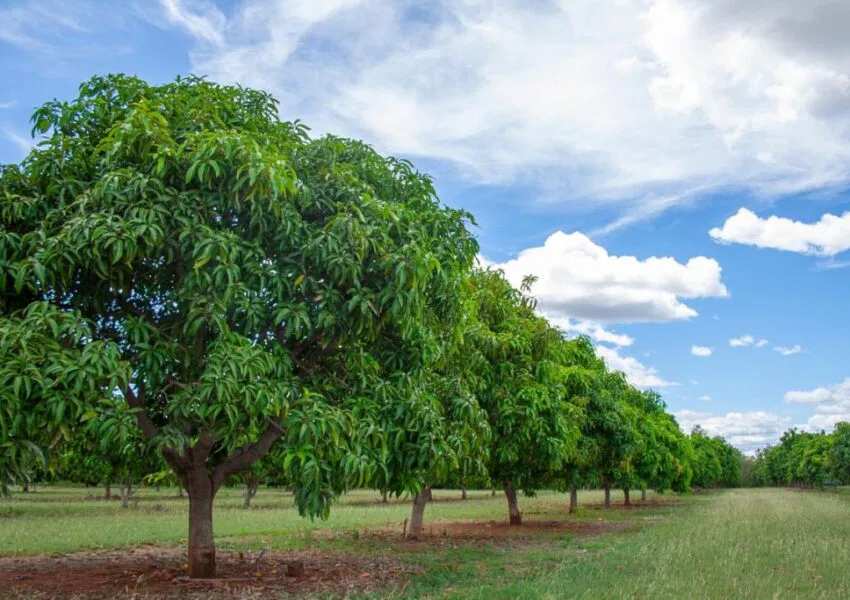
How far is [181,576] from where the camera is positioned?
13039 millimetres

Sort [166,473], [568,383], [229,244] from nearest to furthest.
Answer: [229,244] < [166,473] < [568,383]

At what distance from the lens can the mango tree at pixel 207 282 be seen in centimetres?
912

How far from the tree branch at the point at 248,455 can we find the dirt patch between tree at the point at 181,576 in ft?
5.85

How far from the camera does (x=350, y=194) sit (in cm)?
1145

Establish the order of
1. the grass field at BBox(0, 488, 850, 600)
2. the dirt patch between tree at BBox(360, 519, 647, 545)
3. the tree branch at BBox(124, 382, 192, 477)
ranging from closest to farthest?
1. the tree branch at BBox(124, 382, 192, 477)
2. the grass field at BBox(0, 488, 850, 600)
3. the dirt patch between tree at BBox(360, 519, 647, 545)

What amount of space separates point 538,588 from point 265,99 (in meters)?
9.86

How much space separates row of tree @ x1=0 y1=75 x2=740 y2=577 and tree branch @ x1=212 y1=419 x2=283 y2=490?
5cm

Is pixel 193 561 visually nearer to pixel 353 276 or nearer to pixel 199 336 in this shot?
pixel 199 336

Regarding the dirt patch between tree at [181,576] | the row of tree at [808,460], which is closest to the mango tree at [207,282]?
the dirt patch between tree at [181,576]

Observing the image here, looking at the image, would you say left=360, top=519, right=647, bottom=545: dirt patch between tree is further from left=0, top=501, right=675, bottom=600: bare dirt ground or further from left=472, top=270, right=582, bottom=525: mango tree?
left=472, top=270, right=582, bottom=525: mango tree

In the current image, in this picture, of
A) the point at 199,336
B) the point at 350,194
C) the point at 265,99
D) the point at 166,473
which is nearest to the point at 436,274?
the point at 350,194

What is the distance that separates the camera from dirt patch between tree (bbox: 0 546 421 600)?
39.0 feet

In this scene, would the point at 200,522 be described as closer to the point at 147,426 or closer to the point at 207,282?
the point at 147,426

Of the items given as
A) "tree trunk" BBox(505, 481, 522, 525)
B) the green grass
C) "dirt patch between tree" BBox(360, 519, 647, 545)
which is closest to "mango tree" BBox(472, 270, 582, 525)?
"dirt patch between tree" BBox(360, 519, 647, 545)
